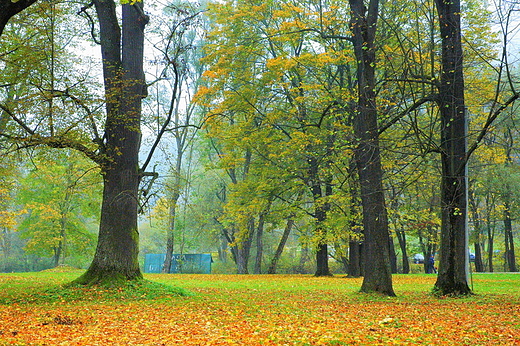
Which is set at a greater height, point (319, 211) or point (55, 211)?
point (55, 211)

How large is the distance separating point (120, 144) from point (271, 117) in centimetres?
927

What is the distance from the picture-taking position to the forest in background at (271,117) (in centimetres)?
993

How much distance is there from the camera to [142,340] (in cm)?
555

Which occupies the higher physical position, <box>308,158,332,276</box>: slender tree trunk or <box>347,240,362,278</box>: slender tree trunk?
<box>308,158,332,276</box>: slender tree trunk

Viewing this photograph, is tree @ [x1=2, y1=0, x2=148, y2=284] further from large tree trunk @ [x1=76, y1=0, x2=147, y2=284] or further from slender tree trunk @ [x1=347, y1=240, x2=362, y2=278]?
slender tree trunk @ [x1=347, y1=240, x2=362, y2=278]

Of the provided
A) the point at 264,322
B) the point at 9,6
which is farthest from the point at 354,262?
the point at 9,6

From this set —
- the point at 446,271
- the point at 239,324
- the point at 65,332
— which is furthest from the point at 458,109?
the point at 65,332

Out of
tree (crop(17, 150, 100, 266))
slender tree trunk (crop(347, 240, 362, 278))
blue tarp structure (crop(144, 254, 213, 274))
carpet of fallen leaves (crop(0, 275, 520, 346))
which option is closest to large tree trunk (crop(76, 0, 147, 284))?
carpet of fallen leaves (crop(0, 275, 520, 346))

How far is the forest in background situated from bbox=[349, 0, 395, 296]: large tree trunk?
1.56ft

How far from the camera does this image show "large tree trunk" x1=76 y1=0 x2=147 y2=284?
10.8 metres

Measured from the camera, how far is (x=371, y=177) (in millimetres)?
11422

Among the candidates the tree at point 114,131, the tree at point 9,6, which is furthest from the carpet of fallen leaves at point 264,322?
the tree at point 9,6

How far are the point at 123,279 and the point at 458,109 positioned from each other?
887cm

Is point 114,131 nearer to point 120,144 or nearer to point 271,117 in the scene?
point 120,144
